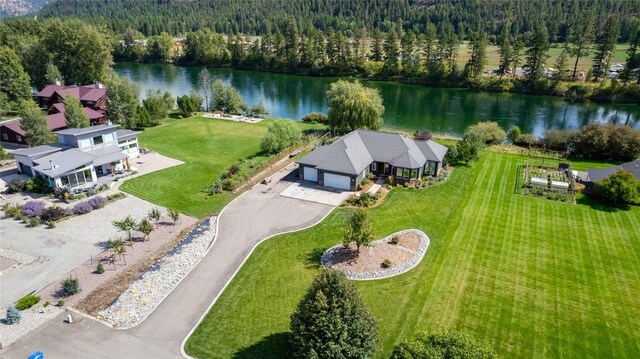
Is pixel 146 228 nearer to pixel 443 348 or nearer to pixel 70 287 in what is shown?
pixel 70 287

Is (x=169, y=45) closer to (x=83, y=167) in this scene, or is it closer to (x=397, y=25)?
(x=397, y=25)

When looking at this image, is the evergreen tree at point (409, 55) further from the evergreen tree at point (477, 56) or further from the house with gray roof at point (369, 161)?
the house with gray roof at point (369, 161)

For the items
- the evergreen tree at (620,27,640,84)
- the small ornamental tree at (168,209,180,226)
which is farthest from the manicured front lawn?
the evergreen tree at (620,27,640,84)

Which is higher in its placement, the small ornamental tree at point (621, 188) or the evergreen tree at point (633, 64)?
the evergreen tree at point (633, 64)

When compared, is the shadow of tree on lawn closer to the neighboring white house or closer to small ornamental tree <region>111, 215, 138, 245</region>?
small ornamental tree <region>111, 215, 138, 245</region>

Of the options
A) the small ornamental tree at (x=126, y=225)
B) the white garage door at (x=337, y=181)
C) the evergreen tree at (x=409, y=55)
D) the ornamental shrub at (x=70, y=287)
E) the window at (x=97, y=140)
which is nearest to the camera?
the ornamental shrub at (x=70, y=287)

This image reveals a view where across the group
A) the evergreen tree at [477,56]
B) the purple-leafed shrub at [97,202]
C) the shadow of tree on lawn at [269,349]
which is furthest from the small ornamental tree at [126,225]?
the evergreen tree at [477,56]

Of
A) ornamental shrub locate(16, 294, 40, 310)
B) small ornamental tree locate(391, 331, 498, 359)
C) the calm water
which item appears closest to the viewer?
small ornamental tree locate(391, 331, 498, 359)
